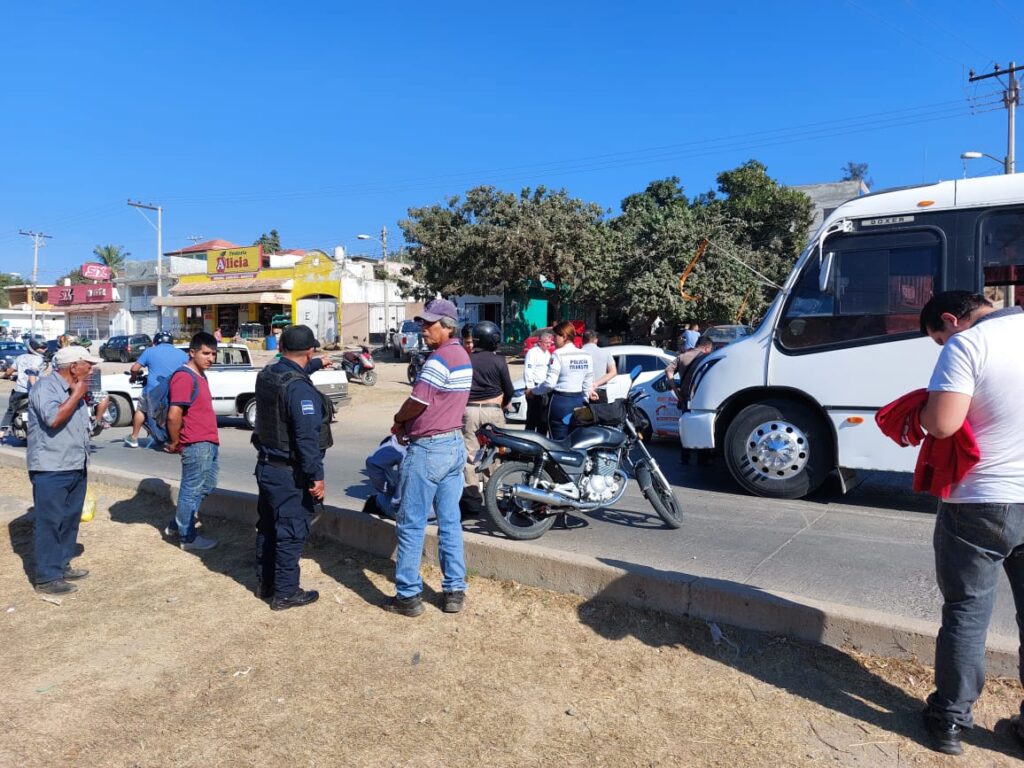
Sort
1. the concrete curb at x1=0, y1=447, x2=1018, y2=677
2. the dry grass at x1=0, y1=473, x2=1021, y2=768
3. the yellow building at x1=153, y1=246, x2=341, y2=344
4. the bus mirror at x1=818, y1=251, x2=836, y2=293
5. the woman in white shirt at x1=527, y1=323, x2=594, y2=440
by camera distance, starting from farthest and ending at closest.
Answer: the yellow building at x1=153, y1=246, x2=341, y2=344 → the woman in white shirt at x1=527, y1=323, x2=594, y2=440 → the bus mirror at x1=818, y1=251, x2=836, y2=293 → the concrete curb at x1=0, y1=447, x2=1018, y2=677 → the dry grass at x1=0, y1=473, x2=1021, y2=768

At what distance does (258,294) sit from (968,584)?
42089mm

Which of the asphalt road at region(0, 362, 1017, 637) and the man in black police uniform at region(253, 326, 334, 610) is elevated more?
the man in black police uniform at region(253, 326, 334, 610)

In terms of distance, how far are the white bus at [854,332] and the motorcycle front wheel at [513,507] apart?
2.39 meters

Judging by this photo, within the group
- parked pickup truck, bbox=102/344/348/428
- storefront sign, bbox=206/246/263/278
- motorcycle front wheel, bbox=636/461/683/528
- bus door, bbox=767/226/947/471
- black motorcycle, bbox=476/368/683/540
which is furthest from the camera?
storefront sign, bbox=206/246/263/278

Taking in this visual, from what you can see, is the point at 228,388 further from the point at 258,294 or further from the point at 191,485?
the point at 258,294

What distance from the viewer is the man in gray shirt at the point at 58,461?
490 centimetres

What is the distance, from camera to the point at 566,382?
26.4 feet

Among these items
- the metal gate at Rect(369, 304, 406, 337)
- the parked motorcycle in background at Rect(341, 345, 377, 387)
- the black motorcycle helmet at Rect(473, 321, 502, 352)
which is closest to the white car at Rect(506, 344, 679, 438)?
the black motorcycle helmet at Rect(473, 321, 502, 352)

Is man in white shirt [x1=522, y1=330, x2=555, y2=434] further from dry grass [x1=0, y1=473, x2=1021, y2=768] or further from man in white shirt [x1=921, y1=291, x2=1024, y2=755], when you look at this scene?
man in white shirt [x1=921, y1=291, x2=1024, y2=755]

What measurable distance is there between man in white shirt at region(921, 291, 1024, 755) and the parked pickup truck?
12102 mm

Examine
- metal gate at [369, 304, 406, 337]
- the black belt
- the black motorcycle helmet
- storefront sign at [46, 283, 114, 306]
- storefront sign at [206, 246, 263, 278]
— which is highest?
storefront sign at [206, 246, 263, 278]

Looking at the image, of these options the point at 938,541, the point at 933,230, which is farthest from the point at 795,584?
the point at 933,230

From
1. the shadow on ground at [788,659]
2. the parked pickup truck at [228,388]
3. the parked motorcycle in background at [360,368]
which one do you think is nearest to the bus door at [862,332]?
the shadow on ground at [788,659]

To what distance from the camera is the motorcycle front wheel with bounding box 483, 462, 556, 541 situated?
5.76m
